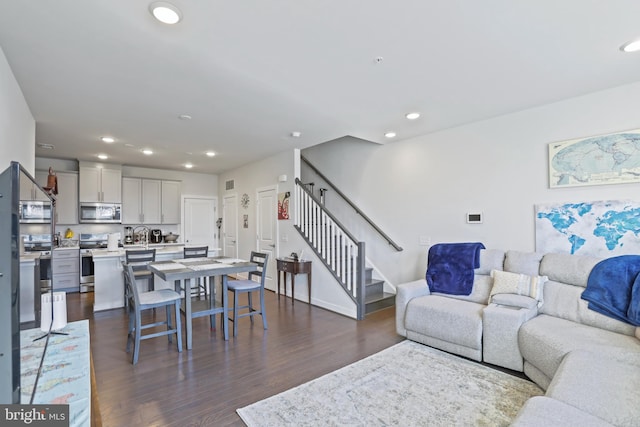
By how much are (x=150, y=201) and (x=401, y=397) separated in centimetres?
685

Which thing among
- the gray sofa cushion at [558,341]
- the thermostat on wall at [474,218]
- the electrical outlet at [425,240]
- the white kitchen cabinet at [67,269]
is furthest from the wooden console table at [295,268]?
the white kitchen cabinet at [67,269]

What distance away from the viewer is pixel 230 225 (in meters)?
7.79

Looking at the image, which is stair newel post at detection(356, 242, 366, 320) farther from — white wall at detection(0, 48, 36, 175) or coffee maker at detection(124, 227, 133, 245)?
coffee maker at detection(124, 227, 133, 245)

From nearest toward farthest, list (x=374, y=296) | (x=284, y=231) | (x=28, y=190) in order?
(x=28, y=190), (x=374, y=296), (x=284, y=231)

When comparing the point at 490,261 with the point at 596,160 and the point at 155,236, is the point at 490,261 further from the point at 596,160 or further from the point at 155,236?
the point at 155,236

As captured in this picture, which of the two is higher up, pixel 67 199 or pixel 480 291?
pixel 67 199

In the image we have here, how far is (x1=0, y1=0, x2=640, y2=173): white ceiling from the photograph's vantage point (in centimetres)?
202

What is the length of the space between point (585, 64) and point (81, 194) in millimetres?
8037

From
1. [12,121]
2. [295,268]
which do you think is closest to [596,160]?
[295,268]

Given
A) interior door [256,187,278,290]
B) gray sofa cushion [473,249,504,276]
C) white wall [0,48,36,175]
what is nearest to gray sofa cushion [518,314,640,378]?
gray sofa cushion [473,249,504,276]

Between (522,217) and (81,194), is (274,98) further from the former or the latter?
(81,194)

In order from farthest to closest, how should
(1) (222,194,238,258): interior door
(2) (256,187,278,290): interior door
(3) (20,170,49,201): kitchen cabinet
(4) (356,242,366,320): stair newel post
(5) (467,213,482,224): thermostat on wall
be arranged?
(1) (222,194,238,258): interior door < (2) (256,187,278,290): interior door < (4) (356,242,366,320): stair newel post < (5) (467,213,482,224): thermostat on wall < (3) (20,170,49,201): kitchen cabinet

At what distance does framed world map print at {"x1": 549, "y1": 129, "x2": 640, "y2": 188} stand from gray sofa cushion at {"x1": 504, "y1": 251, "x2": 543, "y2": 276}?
2.79ft

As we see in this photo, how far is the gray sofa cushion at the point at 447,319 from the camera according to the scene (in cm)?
295
